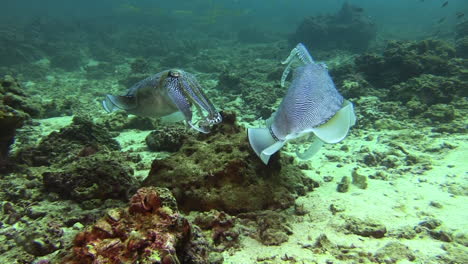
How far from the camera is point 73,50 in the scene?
22141 mm

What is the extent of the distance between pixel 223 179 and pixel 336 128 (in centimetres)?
219

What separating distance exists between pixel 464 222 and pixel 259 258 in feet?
9.38

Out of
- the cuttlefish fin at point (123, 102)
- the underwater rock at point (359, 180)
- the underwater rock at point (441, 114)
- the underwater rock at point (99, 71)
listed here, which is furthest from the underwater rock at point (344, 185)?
the underwater rock at point (99, 71)

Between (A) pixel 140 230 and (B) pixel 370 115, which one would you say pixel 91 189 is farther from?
(B) pixel 370 115

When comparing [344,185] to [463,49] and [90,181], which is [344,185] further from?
[463,49]

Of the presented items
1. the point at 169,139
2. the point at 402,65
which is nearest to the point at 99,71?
the point at 169,139

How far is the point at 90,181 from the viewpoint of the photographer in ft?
12.5

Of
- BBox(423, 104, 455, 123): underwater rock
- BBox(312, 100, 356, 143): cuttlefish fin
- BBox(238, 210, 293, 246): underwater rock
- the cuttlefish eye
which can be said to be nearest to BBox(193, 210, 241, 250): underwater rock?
BBox(238, 210, 293, 246): underwater rock

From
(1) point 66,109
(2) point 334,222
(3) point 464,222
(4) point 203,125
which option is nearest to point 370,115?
(3) point 464,222

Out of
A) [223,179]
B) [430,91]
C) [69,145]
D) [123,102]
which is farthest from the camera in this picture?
[430,91]

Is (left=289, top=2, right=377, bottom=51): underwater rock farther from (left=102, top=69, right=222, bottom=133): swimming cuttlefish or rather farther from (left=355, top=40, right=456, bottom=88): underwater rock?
(left=102, top=69, right=222, bottom=133): swimming cuttlefish

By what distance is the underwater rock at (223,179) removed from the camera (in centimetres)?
349

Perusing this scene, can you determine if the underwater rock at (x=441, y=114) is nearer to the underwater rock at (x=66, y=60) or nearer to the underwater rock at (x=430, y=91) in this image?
the underwater rock at (x=430, y=91)

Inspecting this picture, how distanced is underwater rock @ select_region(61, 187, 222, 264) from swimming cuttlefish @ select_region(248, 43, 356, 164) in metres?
0.88
